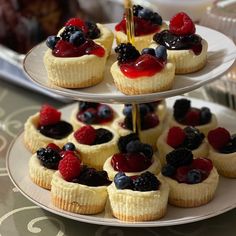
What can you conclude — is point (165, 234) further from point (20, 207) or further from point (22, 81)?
point (22, 81)

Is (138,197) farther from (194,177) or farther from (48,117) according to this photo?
(48,117)

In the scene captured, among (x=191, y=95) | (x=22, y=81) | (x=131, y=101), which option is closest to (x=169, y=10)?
(x=191, y=95)

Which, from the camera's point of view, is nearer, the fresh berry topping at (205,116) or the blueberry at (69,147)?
the blueberry at (69,147)

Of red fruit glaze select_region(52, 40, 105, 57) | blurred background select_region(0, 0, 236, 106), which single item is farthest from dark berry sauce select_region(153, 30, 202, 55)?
blurred background select_region(0, 0, 236, 106)

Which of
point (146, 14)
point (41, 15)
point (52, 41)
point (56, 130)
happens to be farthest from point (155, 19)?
point (41, 15)

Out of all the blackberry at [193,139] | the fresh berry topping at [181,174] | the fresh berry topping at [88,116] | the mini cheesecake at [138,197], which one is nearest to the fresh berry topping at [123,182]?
the mini cheesecake at [138,197]

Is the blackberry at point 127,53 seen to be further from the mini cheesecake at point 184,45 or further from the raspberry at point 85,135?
the raspberry at point 85,135
